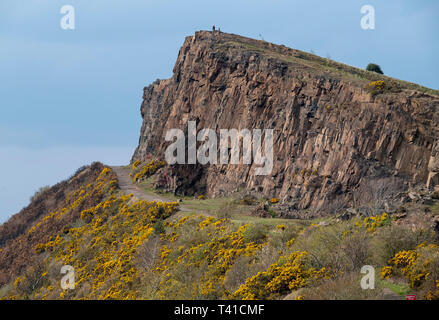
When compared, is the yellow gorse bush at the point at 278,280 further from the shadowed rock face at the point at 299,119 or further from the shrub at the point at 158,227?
the shrub at the point at 158,227

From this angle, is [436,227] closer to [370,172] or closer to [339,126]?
[370,172]

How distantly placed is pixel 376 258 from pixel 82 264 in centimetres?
2368

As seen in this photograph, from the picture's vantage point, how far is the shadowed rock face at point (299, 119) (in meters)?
→ 33.4

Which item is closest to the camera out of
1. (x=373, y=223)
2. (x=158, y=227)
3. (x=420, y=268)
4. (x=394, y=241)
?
(x=420, y=268)

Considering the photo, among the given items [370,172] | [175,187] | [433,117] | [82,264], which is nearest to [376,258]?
[370,172]

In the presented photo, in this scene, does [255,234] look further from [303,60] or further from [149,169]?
[149,169]

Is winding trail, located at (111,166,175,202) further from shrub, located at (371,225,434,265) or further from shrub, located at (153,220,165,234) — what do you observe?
shrub, located at (371,225,434,265)

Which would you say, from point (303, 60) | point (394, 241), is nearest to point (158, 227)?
point (394, 241)

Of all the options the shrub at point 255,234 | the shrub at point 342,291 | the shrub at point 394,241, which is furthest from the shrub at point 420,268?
the shrub at point 255,234

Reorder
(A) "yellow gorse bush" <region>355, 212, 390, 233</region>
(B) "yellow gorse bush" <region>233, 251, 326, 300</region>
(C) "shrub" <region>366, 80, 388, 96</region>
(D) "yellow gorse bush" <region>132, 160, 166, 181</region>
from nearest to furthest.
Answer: (B) "yellow gorse bush" <region>233, 251, 326, 300</region> < (A) "yellow gorse bush" <region>355, 212, 390, 233</region> < (C) "shrub" <region>366, 80, 388, 96</region> < (D) "yellow gorse bush" <region>132, 160, 166, 181</region>

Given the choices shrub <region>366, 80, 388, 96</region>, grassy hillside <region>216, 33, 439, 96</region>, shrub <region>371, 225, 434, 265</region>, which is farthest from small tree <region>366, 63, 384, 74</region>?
shrub <region>371, 225, 434, 265</region>

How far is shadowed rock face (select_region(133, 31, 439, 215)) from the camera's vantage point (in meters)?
33.4

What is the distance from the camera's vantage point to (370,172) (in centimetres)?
3312

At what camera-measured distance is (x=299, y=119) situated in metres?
40.2
